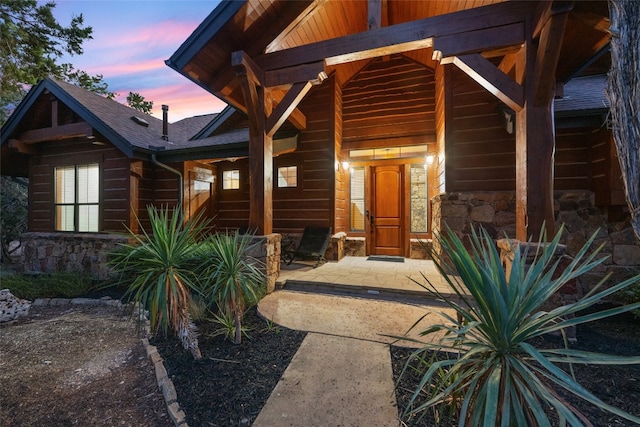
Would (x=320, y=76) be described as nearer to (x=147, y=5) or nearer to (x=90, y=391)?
(x=90, y=391)

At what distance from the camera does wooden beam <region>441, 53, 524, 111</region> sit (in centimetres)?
289

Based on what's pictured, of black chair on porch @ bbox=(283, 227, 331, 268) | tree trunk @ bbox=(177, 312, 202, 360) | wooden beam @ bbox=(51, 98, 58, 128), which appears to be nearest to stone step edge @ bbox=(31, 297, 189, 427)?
tree trunk @ bbox=(177, 312, 202, 360)

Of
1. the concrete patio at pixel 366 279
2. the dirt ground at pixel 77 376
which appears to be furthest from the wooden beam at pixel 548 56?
the dirt ground at pixel 77 376

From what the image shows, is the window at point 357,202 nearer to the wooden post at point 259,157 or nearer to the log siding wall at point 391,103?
A: the log siding wall at point 391,103

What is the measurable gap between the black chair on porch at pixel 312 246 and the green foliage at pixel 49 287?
11.8 feet

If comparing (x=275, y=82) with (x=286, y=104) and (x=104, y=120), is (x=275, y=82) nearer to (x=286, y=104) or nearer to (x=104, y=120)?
(x=286, y=104)

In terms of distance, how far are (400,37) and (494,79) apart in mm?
1296

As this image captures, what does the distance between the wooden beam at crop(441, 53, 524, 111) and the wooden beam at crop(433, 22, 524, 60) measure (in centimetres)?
13

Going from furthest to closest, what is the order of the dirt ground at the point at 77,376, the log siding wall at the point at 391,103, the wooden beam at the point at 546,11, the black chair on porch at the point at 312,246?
the log siding wall at the point at 391,103 → the black chair on porch at the point at 312,246 → the wooden beam at the point at 546,11 → the dirt ground at the point at 77,376

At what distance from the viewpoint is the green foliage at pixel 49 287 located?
4.40 m

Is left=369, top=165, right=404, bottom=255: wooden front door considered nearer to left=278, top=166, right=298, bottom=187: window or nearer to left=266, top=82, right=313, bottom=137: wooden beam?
left=278, top=166, right=298, bottom=187: window

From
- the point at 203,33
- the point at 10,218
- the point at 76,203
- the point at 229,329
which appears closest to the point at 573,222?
the point at 229,329

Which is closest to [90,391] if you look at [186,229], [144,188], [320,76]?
[186,229]

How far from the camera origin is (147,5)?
220 inches
